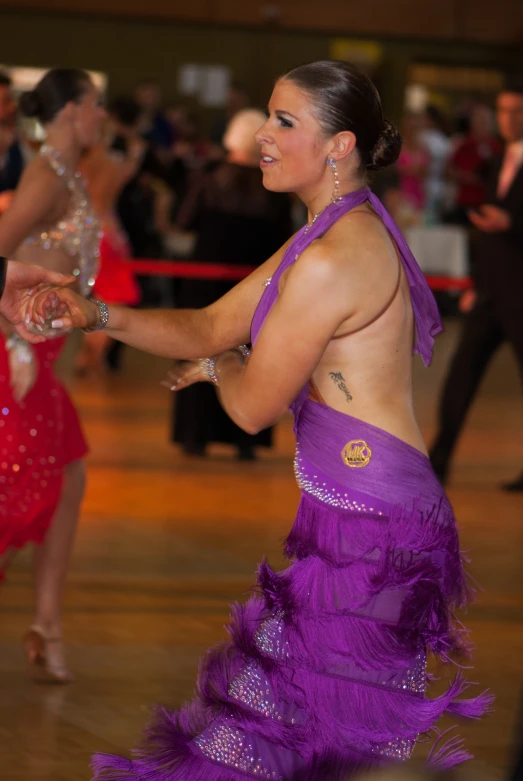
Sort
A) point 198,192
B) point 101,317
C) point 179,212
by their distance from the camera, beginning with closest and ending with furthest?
point 101,317, point 198,192, point 179,212

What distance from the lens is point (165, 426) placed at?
295 inches

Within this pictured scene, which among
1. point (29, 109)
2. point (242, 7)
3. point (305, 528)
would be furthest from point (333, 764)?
point (242, 7)

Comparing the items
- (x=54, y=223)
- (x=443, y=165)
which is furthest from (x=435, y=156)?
(x=54, y=223)

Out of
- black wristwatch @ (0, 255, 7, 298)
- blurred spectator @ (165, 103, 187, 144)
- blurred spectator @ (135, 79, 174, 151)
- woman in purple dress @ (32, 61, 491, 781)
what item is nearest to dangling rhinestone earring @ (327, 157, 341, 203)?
woman in purple dress @ (32, 61, 491, 781)

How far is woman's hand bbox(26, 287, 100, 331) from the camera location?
2.23 meters

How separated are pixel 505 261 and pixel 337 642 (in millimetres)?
4120

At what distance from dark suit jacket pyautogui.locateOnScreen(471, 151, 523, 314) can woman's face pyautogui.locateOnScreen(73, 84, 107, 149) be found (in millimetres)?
2798

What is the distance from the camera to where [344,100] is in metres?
2.18

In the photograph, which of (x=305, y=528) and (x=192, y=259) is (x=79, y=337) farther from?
(x=305, y=528)

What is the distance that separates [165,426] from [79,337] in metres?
4.15

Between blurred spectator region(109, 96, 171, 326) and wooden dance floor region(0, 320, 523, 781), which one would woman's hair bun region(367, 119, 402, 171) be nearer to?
wooden dance floor region(0, 320, 523, 781)

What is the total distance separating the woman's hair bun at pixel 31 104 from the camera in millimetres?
3572

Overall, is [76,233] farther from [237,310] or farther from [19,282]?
[237,310]

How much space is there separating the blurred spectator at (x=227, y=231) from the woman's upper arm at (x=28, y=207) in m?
2.82
